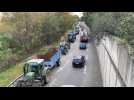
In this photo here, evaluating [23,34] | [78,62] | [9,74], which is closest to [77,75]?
[78,62]

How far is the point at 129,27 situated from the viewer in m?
10.7

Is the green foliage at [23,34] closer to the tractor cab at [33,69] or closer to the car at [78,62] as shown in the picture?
the car at [78,62]

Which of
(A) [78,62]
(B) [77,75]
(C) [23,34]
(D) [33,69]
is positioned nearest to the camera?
(D) [33,69]

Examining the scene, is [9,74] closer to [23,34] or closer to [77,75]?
[77,75]

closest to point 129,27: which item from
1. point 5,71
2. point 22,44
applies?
point 5,71

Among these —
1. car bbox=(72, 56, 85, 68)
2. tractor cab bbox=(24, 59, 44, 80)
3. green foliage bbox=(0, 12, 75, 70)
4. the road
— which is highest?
green foliage bbox=(0, 12, 75, 70)

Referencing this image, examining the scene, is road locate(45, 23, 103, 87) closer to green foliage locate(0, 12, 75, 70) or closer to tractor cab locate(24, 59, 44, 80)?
tractor cab locate(24, 59, 44, 80)

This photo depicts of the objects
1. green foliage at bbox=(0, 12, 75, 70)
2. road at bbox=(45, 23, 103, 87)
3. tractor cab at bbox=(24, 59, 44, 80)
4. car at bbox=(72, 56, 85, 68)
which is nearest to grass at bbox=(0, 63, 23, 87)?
green foliage at bbox=(0, 12, 75, 70)

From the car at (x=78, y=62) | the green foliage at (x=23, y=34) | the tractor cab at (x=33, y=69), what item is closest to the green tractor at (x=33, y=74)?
the tractor cab at (x=33, y=69)

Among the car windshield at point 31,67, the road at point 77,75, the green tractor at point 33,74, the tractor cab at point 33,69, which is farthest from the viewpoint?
Answer: the road at point 77,75

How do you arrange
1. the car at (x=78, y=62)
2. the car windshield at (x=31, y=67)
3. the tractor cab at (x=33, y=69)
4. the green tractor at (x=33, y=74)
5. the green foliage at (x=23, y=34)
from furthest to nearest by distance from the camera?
the car at (x=78, y=62) < the green foliage at (x=23, y=34) < the car windshield at (x=31, y=67) < the tractor cab at (x=33, y=69) < the green tractor at (x=33, y=74)
